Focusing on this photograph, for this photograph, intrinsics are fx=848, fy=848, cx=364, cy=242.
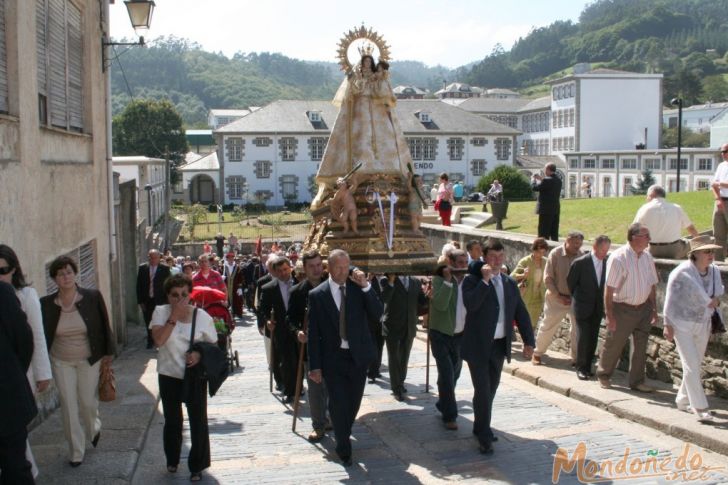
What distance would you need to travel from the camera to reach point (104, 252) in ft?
46.8

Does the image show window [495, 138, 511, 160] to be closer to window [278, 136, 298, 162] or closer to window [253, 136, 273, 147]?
window [278, 136, 298, 162]

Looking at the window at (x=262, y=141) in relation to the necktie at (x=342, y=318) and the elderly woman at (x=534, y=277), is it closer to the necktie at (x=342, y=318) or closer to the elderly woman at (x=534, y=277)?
the elderly woman at (x=534, y=277)

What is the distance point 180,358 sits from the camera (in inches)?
278

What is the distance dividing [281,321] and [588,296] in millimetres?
3821

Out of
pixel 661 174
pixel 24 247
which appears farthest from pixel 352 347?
pixel 661 174

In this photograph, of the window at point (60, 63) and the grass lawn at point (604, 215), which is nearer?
A: the window at point (60, 63)

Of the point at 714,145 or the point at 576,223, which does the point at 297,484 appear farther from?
the point at 714,145

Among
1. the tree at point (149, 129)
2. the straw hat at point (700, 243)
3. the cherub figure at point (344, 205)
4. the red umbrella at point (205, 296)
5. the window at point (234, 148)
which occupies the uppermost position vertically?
the tree at point (149, 129)

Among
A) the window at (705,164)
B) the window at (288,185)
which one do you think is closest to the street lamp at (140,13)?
the window at (705,164)

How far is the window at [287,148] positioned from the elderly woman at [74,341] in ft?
212

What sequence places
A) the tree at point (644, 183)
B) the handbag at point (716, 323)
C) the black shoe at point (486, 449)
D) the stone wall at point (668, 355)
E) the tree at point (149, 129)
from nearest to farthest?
the black shoe at point (486, 449)
the handbag at point (716, 323)
the stone wall at point (668, 355)
the tree at point (644, 183)
the tree at point (149, 129)

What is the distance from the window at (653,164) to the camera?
5175 centimetres

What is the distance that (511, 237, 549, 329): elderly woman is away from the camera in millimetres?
12492

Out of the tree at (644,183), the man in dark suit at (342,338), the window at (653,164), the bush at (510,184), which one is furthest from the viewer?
the window at (653,164)
